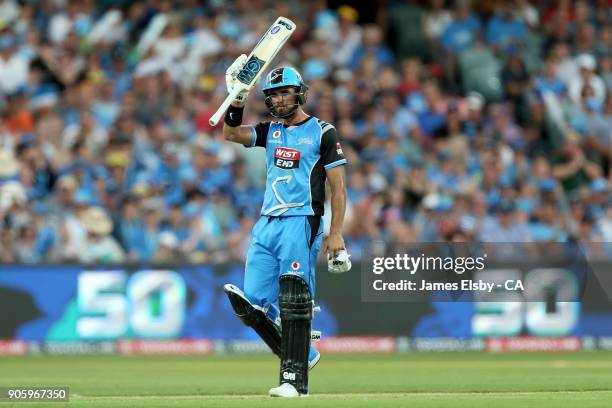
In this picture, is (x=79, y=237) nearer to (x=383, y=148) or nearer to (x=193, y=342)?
(x=193, y=342)

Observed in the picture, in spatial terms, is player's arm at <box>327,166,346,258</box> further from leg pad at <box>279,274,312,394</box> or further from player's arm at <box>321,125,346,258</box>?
leg pad at <box>279,274,312,394</box>

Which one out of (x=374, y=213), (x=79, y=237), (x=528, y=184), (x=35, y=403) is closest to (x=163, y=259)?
(x=79, y=237)

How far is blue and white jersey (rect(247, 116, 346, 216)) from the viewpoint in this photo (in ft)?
35.0

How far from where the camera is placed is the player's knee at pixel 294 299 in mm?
10500

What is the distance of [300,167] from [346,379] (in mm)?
3645

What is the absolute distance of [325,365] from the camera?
638 inches

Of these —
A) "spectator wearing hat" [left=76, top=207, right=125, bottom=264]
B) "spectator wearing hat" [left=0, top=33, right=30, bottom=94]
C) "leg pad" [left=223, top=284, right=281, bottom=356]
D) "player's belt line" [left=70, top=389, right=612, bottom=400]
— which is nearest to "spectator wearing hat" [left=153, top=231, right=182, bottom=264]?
"spectator wearing hat" [left=76, top=207, right=125, bottom=264]

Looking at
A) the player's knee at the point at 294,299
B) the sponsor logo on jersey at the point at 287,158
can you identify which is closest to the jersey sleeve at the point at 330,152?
the sponsor logo on jersey at the point at 287,158

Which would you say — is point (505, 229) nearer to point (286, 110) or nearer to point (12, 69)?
point (12, 69)

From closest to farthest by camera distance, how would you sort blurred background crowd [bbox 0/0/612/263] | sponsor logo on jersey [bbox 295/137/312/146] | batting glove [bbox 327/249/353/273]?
batting glove [bbox 327/249/353/273]
sponsor logo on jersey [bbox 295/137/312/146]
blurred background crowd [bbox 0/0/612/263]

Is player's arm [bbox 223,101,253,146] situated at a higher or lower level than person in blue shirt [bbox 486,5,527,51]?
lower

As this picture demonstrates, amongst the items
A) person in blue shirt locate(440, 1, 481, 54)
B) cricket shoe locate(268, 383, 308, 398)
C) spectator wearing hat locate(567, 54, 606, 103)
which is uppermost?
person in blue shirt locate(440, 1, 481, 54)

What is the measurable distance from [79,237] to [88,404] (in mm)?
8544

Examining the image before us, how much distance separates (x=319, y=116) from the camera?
67.9 feet
